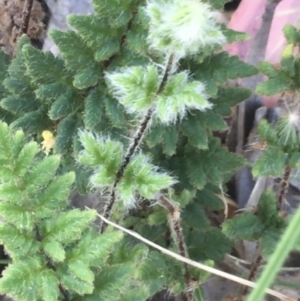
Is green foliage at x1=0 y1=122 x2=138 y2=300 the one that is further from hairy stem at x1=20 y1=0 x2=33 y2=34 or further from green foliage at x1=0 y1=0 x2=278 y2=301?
hairy stem at x1=20 y1=0 x2=33 y2=34

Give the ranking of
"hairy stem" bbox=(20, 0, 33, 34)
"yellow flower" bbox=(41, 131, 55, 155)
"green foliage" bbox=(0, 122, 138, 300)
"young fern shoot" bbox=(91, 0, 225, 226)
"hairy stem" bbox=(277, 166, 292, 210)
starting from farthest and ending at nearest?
"hairy stem" bbox=(20, 0, 33, 34), "yellow flower" bbox=(41, 131, 55, 155), "hairy stem" bbox=(277, 166, 292, 210), "green foliage" bbox=(0, 122, 138, 300), "young fern shoot" bbox=(91, 0, 225, 226)

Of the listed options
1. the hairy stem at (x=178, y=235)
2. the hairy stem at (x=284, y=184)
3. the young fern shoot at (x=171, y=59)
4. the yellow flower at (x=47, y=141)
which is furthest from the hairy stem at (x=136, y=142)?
the hairy stem at (x=284, y=184)

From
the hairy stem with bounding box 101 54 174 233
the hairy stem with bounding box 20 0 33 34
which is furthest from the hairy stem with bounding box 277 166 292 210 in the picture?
the hairy stem with bounding box 20 0 33 34

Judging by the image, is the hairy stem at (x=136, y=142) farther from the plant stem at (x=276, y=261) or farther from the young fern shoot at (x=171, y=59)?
the plant stem at (x=276, y=261)

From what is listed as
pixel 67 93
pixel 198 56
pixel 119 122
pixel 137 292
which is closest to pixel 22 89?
pixel 67 93

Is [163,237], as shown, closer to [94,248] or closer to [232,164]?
[232,164]
